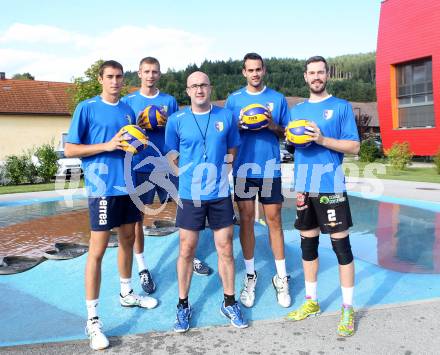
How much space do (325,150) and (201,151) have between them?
1.12 m

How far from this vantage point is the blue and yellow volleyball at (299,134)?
3.57 m

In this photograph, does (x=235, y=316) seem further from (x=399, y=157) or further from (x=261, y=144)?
(x=399, y=157)

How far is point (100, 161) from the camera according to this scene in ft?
11.8

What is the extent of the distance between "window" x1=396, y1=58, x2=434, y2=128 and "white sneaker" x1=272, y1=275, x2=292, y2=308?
27.7m

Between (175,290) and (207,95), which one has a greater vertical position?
(207,95)

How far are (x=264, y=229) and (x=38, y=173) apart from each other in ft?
45.2

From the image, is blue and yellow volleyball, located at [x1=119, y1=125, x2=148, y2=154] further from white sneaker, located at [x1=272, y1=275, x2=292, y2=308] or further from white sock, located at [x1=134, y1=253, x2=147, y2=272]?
white sneaker, located at [x1=272, y1=275, x2=292, y2=308]

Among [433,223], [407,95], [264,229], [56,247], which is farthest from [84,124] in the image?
[407,95]

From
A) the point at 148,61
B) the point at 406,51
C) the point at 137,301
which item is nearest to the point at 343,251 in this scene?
the point at 137,301

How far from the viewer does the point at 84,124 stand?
139 inches

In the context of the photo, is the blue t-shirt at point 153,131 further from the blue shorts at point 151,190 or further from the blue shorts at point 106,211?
the blue shorts at point 106,211

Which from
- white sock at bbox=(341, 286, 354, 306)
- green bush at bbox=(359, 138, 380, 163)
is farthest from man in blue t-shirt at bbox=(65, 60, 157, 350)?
green bush at bbox=(359, 138, 380, 163)

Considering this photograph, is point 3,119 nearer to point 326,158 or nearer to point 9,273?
point 9,273

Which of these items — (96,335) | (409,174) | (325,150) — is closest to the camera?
(96,335)
